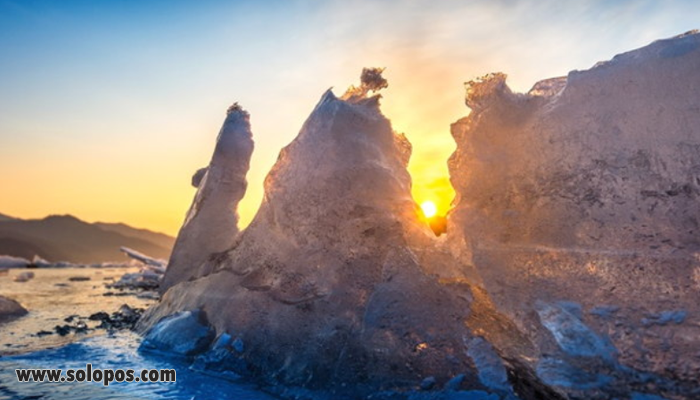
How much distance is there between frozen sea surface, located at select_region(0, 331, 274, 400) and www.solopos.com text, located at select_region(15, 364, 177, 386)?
0.08 m

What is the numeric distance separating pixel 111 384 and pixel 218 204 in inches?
150

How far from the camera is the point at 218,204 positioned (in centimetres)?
707

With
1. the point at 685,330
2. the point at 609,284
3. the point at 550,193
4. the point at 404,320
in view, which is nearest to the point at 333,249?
the point at 404,320

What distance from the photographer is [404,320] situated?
373 cm

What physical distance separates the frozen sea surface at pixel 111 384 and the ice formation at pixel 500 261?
13.9 inches

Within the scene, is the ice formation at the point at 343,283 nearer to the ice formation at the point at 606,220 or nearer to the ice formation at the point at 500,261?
the ice formation at the point at 500,261

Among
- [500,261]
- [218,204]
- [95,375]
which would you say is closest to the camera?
[95,375]

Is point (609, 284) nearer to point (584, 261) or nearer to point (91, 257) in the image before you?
point (584, 261)

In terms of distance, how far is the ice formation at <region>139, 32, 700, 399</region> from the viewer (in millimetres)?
3240

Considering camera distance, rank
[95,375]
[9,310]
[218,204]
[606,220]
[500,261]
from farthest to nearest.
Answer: [9,310] < [218,204] < [500,261] < [95,375] < [606,220]

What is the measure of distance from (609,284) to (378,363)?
7.34ft

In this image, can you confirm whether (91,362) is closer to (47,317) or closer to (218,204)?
(218,204)

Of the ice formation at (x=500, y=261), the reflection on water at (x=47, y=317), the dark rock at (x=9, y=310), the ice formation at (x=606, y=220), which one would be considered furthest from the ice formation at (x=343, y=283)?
the dark rock at (x=9, y=310)

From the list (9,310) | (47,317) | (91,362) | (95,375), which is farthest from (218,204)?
(9,310)
